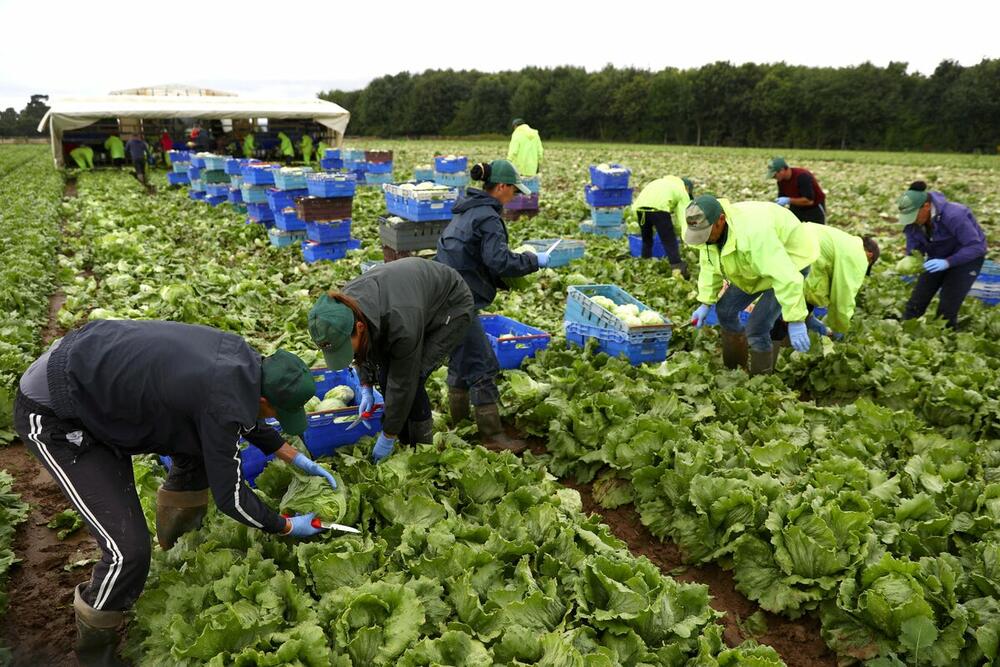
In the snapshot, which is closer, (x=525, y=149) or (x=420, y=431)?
(x=420, y=431)

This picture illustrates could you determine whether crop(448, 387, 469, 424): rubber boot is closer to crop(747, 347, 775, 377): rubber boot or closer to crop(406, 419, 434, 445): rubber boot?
crop(406, 419, 434, 445): rubber boot

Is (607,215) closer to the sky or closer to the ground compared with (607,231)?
closer to the sky

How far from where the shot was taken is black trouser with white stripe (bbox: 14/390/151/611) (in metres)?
2.89

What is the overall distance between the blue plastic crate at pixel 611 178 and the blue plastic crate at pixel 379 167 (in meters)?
8.67

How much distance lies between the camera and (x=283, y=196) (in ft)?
38.7

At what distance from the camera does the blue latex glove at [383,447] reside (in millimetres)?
4102

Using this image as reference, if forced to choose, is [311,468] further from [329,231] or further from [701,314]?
[329,231]

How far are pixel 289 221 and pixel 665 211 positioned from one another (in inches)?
262

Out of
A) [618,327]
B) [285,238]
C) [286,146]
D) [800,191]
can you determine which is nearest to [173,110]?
[286,146]

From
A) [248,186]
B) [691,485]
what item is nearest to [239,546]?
[691,485]

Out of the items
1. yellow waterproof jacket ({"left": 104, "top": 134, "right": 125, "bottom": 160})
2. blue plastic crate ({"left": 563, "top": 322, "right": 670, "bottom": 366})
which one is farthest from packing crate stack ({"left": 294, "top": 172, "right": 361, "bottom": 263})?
yellow waterproof jacket ({"left": 104, "top": 134, "right": 125, "bottom": 160})

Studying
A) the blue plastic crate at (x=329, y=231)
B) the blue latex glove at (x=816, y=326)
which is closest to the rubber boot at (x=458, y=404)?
the blue latex glove at (x=816, y=326)

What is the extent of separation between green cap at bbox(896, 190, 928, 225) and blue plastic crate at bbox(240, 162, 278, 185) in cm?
1059

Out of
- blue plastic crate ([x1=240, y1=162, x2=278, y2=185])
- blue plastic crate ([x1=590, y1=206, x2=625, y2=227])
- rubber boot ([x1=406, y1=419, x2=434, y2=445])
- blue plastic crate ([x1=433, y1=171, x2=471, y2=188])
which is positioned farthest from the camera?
blue plastic crate ([x1=433, y1=171, x2=471, y2=188])
